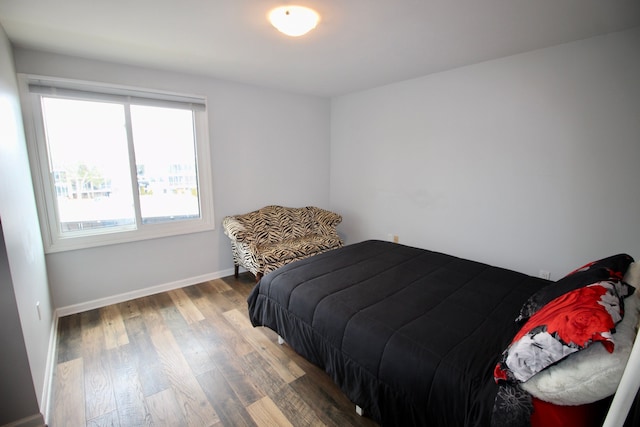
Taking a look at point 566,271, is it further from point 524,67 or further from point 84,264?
point 84,264

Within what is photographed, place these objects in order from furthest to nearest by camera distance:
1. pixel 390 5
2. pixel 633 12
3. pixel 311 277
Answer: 1. pixel 311 277
2. pixel 633 12
3. pixel 390 5

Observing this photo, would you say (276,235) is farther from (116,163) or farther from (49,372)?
(49,372)

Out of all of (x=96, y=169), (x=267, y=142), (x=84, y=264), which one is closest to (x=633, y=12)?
(x=267, y=142)

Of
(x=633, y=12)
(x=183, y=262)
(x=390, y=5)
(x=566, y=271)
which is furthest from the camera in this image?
(x=183, y=262)

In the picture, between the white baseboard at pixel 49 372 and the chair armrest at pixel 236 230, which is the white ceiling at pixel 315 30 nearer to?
the chair armrest at pixel 236 230

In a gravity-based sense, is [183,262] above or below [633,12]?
below

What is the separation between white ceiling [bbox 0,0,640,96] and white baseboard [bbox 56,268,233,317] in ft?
7.62

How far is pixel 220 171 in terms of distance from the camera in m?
3.49

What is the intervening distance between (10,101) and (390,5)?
262 cm

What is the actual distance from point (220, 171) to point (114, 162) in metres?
1.06

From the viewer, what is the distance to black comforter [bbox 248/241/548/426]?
4.04ft

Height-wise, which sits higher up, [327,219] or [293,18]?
[293,18]

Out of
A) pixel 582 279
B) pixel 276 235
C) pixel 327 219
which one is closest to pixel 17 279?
pixel 276 235

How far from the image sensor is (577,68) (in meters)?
2.30
